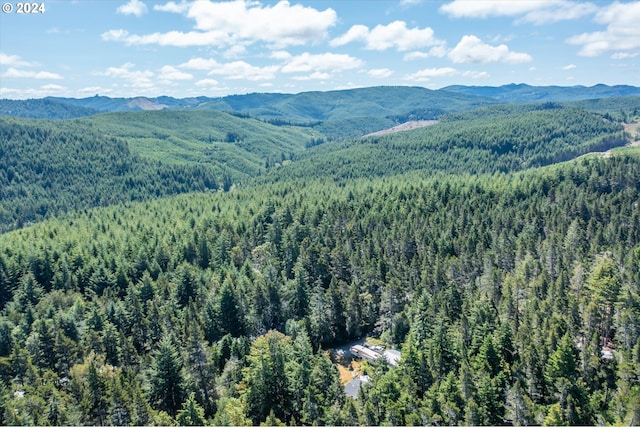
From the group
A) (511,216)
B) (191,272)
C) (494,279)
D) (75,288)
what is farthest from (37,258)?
(511,216)

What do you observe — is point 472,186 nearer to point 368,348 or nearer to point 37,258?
point 368,348

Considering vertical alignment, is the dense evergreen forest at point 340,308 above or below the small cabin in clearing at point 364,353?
above

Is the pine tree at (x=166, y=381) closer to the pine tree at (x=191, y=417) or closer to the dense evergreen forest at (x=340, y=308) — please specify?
the dense evergreen forest at (x=340, y=308)

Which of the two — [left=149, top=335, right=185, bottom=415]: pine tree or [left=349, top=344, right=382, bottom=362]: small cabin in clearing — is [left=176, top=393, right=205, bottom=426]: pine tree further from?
[left=349, top=344, right=382, bottom=362]: small cabin in clearing

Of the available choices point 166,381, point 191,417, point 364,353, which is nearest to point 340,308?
point 364,353

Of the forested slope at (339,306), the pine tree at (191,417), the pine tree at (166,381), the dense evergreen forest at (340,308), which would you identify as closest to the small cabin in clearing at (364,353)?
the dense evergreen forest at (340,308)
